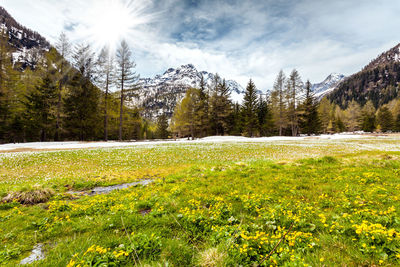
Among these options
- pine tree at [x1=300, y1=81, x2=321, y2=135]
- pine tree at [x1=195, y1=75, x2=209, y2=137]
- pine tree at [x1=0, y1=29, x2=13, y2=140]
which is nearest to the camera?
pine tree at [x1=0, y1=29, x2=13, y2=140]

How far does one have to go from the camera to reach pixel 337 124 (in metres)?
89.3

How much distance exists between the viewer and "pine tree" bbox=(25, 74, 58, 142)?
3341 centimetres

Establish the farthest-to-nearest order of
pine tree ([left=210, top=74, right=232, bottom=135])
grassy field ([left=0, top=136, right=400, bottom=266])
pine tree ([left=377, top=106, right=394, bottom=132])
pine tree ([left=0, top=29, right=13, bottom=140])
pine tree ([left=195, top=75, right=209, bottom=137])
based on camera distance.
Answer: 1. pine tree ([left=377, top=106, right=394, bottom=132])
2. pine tree ([left=210, top=74, right=232, bottom=135])
3. pine tree ([left=195, top=75, right=209, bottom=137])
4. pine tree ([left=0, top=29, right=13, bottom=140])
5. grassy field ([left=0, top=136, right=400, bottom=266])


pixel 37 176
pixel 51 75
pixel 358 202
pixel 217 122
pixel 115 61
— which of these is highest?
pixel 115 61

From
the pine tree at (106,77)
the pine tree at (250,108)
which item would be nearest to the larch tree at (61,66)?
the pine tree at (106,77)

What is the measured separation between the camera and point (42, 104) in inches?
1340

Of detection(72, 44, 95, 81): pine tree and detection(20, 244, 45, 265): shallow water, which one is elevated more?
detection(72, 44, 95, 81): pine tree

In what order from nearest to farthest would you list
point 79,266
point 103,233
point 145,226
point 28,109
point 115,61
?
point 79,266 < point 103,233 < point 145,226 < point 28,109 < point 115,61

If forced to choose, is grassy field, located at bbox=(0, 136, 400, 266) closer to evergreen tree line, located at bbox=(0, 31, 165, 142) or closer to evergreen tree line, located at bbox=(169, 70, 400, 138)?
evergreen tree line, located at bbox=(0, 31, 165, 142)

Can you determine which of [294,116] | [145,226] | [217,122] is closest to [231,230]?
[145,226]

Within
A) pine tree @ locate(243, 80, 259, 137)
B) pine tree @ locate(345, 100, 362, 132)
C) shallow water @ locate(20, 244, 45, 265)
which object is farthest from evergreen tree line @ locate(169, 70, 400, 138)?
shallow water @ locate(20, 244, 45, 265)

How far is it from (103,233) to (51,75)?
151 feet

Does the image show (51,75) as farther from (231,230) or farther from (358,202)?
(358,202)

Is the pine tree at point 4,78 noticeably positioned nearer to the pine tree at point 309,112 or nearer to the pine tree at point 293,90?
the pine tree at point 293,90
